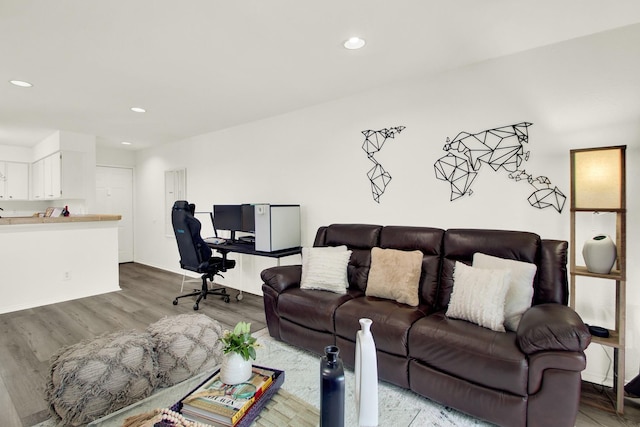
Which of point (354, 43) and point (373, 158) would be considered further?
point (373, 158)

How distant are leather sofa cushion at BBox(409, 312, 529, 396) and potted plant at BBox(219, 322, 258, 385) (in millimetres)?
1064

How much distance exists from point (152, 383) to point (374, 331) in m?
1.37

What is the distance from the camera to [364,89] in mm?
3225

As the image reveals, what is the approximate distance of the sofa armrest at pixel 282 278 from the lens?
279cm

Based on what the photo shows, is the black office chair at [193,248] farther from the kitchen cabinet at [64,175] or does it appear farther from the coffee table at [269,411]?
the coffee table at [269,411]

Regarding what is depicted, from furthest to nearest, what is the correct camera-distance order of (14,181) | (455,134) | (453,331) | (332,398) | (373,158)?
(14,181)
(373,158)
(455,134)
(453,331)
(332,398)

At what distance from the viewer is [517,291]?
1997 mm

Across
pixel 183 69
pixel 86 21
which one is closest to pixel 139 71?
pixel 183 69

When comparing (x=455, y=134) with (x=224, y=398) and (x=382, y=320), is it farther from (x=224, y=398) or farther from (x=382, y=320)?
(x=224, y=398)

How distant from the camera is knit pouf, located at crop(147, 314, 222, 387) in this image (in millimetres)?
1897

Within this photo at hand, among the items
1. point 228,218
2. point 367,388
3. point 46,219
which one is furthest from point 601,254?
point 46,219

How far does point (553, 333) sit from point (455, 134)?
1.74m

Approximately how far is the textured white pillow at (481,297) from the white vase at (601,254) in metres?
0.55

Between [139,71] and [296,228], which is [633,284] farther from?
[139,71]
